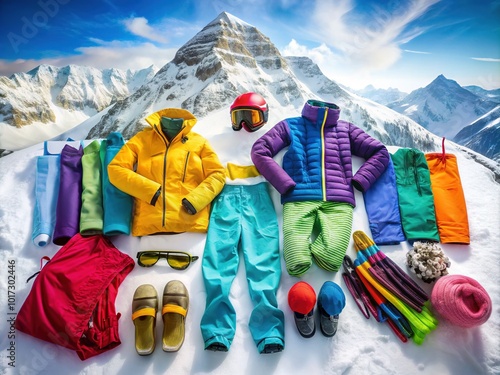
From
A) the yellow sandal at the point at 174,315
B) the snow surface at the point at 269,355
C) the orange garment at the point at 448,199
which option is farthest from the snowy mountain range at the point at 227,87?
the yellow sandal at the point at 174,315

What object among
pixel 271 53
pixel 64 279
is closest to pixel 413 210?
pixel 64 279

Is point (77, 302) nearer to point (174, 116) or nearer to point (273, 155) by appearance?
point (174, 116)

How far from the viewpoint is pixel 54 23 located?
1127 cm

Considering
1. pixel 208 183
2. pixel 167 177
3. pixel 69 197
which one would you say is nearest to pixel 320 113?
pixel 208 183

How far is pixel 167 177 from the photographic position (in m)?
2.89

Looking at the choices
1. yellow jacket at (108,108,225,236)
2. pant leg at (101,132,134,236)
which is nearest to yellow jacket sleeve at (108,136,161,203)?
yellow jacket at (108,108,225,236)

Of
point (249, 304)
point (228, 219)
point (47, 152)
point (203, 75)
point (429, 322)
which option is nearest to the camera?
point (429, 322)

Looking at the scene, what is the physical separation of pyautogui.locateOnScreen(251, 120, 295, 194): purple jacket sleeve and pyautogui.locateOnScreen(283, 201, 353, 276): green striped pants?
26 cm

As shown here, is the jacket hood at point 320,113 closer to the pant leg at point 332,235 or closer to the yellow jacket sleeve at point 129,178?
the pant leg at point 332,235

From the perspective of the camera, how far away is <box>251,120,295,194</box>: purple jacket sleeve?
2.94m

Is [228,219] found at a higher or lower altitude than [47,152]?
lower

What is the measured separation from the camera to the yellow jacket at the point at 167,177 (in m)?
2.70

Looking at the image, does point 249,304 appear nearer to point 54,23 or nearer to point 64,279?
point 64,279

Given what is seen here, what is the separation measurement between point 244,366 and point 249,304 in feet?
1.57
